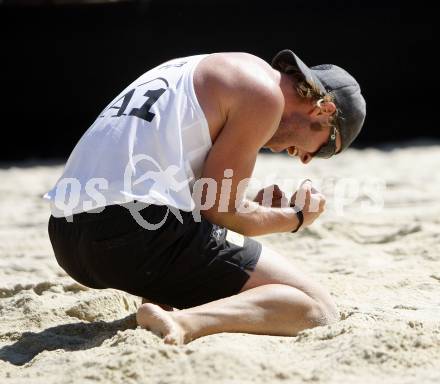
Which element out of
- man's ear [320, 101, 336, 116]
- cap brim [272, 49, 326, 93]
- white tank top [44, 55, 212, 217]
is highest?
cap brim [272, 49, 326, 93]

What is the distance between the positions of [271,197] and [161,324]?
30.9 inches

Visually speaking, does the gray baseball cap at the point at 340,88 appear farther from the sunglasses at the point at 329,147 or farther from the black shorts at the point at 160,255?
the black shorts at the point at 160,255

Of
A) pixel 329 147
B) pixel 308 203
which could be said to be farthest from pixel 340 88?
pixel 308 203

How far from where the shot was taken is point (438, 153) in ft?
24.8

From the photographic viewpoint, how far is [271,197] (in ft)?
10.7

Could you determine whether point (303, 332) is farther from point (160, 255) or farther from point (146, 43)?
point (146, 43)

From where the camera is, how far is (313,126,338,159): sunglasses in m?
3.15

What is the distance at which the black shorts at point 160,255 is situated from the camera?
9.29 ft

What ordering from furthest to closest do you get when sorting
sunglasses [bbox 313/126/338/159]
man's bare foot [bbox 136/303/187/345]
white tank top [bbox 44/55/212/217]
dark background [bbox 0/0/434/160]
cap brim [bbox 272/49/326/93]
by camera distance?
dark background [bbox 0/0/434/160]
sunglasses [bbox 313/126/338/159]
cap brim [bbox 272/49/326/93]
white tank top [bbox 44/55/212/217]
man's bare foot [bbox 136/303/187/345]

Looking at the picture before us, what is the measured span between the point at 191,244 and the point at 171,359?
1.59ft

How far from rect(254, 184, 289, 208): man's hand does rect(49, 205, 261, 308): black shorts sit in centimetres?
35

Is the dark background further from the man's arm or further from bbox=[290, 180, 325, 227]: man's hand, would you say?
the man's arm

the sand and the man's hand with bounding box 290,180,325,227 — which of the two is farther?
the man's hand with bounding box 290,180,325,227

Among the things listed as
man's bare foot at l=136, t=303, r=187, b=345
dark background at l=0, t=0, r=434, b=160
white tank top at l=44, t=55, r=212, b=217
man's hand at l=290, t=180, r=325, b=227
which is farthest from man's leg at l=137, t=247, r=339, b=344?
dark background at l=0, t=0, r=434, b=160
